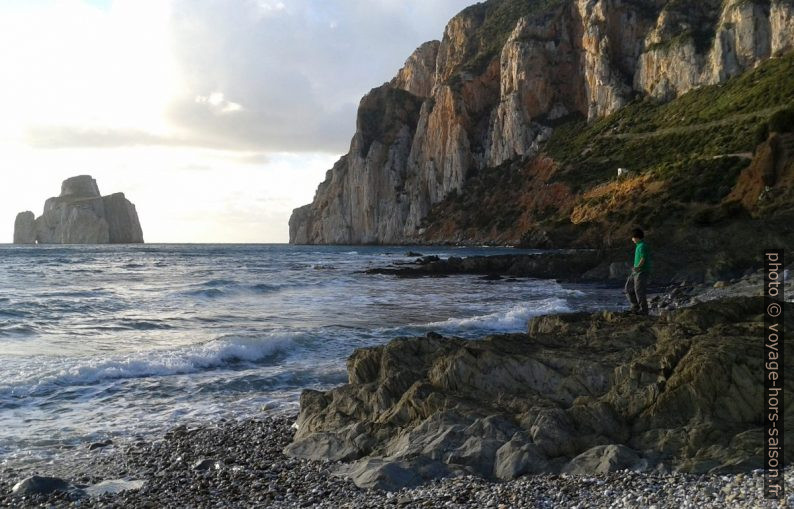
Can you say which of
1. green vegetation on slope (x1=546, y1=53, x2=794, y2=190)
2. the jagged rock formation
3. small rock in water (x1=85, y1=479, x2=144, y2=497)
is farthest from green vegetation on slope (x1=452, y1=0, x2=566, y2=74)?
small rock in water (x1=85, y1=479, x2=144, y2=497)

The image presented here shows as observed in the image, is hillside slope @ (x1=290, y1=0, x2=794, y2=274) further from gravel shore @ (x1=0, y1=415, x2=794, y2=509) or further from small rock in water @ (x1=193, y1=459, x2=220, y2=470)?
small rock in water @ (x1=193, y1=459, x2=220, y2=470)

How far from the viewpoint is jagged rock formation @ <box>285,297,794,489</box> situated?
7.42 m

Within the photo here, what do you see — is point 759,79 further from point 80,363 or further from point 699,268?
point 80,363

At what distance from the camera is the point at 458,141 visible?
438ft

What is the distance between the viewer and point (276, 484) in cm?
795

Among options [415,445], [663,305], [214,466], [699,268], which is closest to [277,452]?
[214,466]

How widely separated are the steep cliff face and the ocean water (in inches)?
2789

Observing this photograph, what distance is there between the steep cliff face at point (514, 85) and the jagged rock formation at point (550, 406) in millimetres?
86748

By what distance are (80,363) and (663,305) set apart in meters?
20.0

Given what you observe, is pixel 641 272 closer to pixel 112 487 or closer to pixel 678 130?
pixel 112 487

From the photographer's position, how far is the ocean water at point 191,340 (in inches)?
456

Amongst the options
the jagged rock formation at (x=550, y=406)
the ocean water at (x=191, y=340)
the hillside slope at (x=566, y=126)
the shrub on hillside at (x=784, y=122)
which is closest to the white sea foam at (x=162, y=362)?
the ocean water at (x=191, y=340)

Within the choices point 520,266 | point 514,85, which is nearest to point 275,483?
point 520,266

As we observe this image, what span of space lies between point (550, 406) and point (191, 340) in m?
13.8
